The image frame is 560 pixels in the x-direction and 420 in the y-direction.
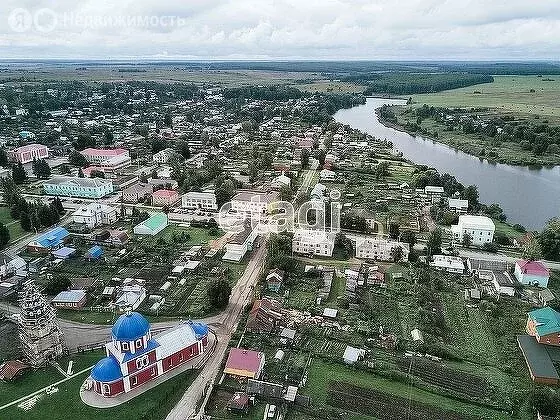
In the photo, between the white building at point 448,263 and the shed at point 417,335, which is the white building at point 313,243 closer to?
the white building at point 448,263

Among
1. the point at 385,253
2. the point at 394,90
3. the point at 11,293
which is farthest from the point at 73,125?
the point at 394,90

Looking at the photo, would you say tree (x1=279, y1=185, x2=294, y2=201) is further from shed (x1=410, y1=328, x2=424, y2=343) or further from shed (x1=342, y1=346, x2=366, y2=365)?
shed (x1=342, y1=346, x2=366, y2=365)

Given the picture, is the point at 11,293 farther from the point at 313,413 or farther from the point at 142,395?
the point at 313,413

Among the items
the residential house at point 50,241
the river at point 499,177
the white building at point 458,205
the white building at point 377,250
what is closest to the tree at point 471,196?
the white building at point 458,205

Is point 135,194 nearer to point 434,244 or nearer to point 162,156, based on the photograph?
point 162,156

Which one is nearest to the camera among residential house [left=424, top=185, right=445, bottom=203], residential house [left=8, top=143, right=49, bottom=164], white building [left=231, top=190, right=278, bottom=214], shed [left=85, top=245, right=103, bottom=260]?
shed [left=85, top=245, right=103, bottom=260]

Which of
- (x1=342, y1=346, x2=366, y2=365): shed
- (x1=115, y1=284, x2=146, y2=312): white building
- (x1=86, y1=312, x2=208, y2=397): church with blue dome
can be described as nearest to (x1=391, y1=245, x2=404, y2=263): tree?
(x1=342, y1=346, x2=366, y2=365): shed
